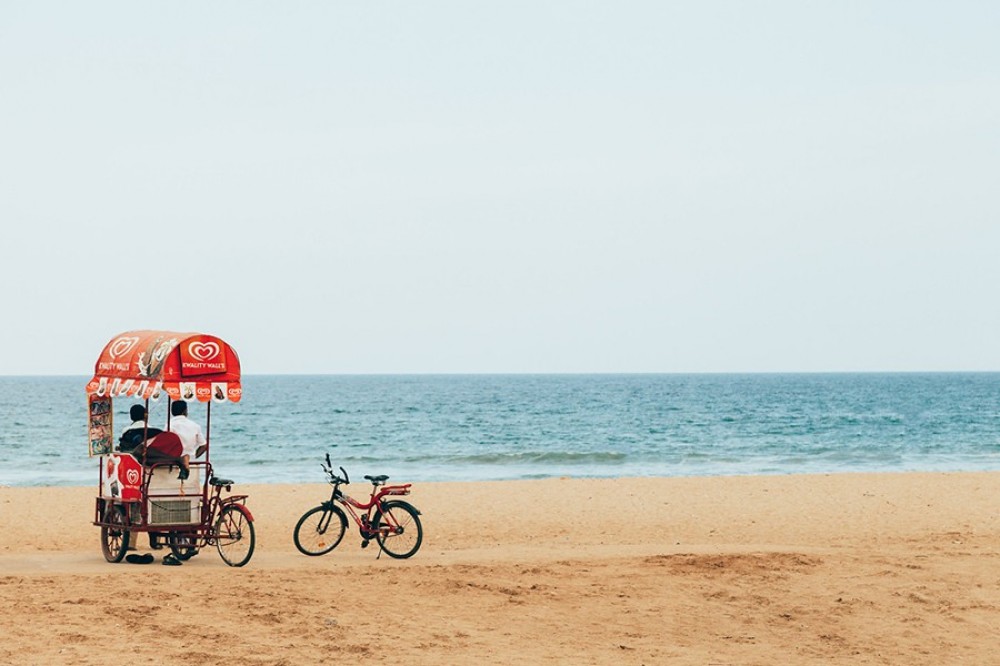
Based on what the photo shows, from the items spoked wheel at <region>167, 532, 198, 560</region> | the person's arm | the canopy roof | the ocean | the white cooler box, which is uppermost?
the canopy roof

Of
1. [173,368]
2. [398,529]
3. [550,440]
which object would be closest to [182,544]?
[173,368]

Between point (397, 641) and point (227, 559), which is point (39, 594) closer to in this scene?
point (227, 559)

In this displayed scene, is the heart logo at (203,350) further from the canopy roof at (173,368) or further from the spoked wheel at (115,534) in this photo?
the spoked wheel at (115,534)

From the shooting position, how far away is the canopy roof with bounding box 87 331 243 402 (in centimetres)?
1351

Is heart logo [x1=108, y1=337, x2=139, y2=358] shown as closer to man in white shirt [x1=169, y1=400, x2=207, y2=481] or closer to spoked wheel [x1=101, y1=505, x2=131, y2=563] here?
man in white shirt [x1=169, y1=400, x2=207, y2=481]

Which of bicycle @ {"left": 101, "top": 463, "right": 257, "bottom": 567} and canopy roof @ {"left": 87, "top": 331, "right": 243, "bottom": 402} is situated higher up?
canopy roof @ {"left": 87, "top": 331, "right": 243, "bottom": 402}

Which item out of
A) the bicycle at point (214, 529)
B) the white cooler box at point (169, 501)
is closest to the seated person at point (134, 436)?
the white cooler box at point (169, 501)

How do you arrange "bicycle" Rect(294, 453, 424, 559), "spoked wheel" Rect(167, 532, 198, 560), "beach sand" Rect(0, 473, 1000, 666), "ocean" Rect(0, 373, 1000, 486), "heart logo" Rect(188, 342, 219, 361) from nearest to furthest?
1. "beach sand" Rect(0, 473, 1000, 666)
2. "heart logo" Rect(188, 342, 219, 361)
3. "spoked wheel" Rect(167, 532, 198, 560)
4. "bicycle" Rect(294, 453, 424, 559)
5. "ocean" Rect(0, 373, 1000, 486)

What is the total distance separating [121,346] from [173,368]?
111 centimetres

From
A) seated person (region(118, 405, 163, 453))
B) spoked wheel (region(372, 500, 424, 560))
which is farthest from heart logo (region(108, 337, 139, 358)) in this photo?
spoked wheel (region(372, 500, 424, 560))

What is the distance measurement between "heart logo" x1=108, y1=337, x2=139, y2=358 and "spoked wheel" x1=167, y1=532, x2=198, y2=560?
225cm

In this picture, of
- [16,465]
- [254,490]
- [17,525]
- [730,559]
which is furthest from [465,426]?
[730,559]

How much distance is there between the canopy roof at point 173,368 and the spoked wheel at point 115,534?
4.69 feet

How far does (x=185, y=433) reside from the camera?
548 inches
